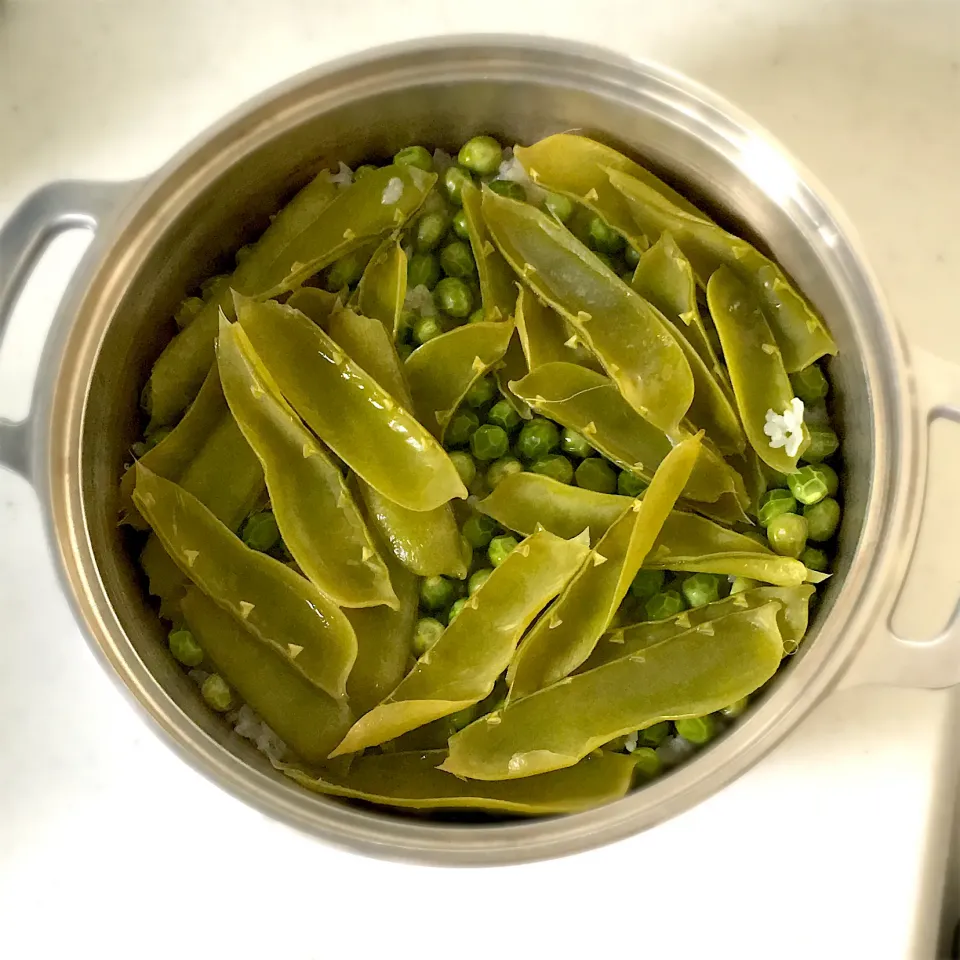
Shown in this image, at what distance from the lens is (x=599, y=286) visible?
113 cm

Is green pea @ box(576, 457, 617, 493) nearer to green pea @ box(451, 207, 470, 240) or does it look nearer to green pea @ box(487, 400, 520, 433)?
green pea @ box(487, 400, 520, 433)

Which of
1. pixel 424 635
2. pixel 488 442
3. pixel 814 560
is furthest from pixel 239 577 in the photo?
pixel 814 560

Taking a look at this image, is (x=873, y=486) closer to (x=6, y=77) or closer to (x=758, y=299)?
(x=758, y=299)

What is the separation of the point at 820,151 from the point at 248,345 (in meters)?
0.78

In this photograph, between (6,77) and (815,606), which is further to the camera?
(6,77)

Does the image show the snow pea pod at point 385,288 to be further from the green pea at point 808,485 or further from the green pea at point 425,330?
the green pea at point 808,485

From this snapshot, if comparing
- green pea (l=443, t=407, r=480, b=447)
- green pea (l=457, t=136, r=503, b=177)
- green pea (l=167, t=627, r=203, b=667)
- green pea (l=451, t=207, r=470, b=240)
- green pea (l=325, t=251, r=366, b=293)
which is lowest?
green pea (l=167, t=627, r=203, b=667)

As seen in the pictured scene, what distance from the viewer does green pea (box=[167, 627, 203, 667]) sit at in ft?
3.65

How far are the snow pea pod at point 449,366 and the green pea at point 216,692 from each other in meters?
0.36

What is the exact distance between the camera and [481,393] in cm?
120

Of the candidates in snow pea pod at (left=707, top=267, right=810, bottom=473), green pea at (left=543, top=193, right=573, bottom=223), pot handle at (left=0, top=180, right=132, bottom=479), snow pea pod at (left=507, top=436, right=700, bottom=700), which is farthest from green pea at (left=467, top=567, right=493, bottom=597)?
pot handle at (left=0, top=180, right=132, bottom=479)

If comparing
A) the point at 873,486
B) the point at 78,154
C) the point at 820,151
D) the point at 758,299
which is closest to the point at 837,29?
the point at 820,151

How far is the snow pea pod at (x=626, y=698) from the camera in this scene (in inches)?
39.9

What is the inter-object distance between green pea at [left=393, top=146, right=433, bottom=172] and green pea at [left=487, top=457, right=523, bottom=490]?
0.38m
